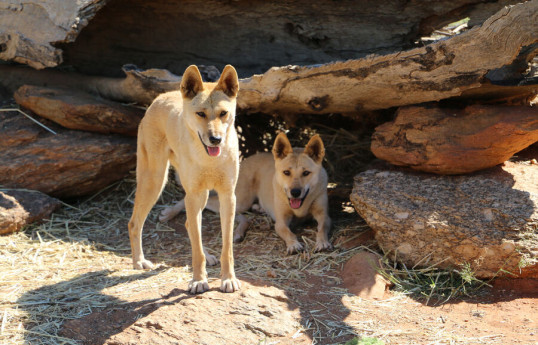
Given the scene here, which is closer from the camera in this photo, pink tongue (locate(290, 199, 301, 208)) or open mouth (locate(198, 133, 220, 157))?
open mouth (locate(198, 133, 220, 157))

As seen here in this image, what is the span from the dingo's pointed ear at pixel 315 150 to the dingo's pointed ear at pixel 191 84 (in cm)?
199

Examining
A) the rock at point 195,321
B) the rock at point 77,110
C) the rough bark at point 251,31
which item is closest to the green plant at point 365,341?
the rock at point 195,321

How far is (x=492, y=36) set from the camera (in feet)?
14.5

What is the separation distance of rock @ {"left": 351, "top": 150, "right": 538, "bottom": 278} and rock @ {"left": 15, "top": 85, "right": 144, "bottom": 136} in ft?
9.96

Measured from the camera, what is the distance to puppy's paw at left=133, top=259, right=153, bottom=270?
514 cm

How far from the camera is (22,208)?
19.7 ft

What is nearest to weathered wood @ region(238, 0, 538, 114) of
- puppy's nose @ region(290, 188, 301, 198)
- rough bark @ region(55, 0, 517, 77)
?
puppy's nose @ region(290, 188, 301, 198)

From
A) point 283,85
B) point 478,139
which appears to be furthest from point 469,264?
point 283,85

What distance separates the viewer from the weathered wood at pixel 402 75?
14.3 feet

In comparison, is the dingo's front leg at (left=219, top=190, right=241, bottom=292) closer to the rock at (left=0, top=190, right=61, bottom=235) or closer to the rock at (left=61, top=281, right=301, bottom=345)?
the rock at (left=61, top=281, right=301, bottom=345)

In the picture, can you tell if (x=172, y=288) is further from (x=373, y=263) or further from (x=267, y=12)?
(x=267, y=12)

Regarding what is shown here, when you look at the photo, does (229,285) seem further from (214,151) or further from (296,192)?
(296,192)

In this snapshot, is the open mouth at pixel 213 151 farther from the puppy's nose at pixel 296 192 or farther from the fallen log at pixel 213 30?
the fallen log at pixel 213 30

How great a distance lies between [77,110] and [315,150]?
9.32 feet
